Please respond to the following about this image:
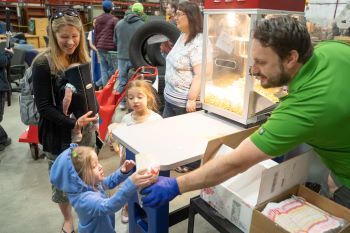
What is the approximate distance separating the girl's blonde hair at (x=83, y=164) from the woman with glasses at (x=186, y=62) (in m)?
1.12

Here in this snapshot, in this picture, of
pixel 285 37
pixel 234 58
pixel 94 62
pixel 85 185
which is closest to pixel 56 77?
pixel 85 185

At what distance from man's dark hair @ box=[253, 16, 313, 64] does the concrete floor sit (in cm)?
168

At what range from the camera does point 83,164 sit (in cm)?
160

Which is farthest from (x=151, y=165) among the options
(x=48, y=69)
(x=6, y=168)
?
(x=6, y=168)

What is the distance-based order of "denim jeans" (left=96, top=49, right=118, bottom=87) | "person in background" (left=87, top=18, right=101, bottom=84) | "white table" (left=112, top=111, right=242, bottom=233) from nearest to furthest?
"white table" (left=112, top=111, right=242, bottom=233) → "denim jeans" (left=96, top=49, right=118, bottom=87) → "person in background" (left=87, top=18, right=101, bottom=84)

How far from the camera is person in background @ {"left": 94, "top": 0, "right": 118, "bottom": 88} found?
17.7 feet

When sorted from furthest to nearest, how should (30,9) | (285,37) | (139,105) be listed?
1. (30,9)
2. (139,105)
3. (285,37)

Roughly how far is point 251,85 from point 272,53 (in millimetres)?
647

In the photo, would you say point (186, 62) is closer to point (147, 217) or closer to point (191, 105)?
point (191, 105)

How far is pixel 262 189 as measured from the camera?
1.20m

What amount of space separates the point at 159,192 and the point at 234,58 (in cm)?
123

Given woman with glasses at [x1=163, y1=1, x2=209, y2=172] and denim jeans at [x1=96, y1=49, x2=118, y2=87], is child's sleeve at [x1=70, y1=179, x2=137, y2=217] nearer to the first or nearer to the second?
woman with glasses at [x1=163, y1=1, x2=209, y2=172]

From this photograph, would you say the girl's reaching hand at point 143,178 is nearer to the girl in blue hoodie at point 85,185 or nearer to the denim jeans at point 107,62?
the girl in blue hoodie at point 85,185

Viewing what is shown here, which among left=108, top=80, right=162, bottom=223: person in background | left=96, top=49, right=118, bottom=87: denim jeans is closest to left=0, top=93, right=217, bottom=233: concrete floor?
left=108, top=80, right=162, bottom=223: person in background
